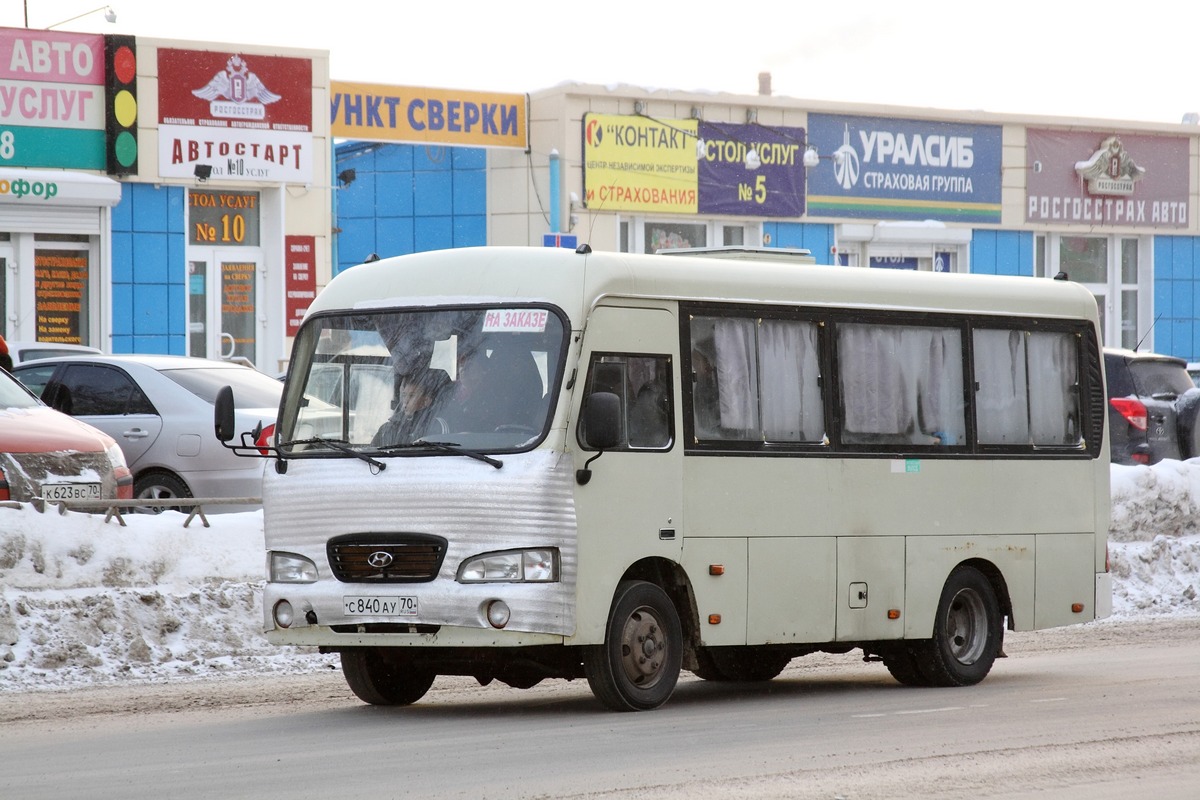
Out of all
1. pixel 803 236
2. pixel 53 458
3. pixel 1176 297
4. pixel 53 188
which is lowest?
pixel 53 458

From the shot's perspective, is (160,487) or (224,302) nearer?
(160,487)

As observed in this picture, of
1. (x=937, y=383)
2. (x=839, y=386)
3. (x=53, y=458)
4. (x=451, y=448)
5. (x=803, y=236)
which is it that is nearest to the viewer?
(x=451, y=448)

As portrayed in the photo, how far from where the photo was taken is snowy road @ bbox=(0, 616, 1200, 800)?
870 centimetres

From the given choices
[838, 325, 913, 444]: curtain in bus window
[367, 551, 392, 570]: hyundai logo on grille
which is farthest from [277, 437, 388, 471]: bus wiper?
[838, 325, 913, 444]: curtain in bus window

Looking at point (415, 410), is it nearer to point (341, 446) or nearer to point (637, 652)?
point (341, 446)

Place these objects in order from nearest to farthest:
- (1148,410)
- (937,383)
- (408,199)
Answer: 1. (937,383)
2. (1148,410)
3. (408,199)

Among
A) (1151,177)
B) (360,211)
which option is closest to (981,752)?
(360,211)

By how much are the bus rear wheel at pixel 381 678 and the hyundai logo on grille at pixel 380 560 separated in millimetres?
902

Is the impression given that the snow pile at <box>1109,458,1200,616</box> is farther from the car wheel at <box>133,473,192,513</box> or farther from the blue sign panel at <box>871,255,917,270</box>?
the blue sign panel at <box>871,255,917,270</box>

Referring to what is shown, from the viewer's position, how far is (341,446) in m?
11.2

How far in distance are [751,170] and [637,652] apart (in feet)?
83.9

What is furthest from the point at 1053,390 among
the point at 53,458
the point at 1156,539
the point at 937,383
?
the point at 53,458

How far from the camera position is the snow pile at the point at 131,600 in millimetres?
13477

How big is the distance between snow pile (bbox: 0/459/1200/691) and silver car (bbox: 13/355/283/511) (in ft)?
7.24
